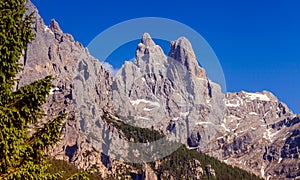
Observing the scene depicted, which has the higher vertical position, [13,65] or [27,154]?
Answer: [13,65]

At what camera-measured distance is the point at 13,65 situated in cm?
1652

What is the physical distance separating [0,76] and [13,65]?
64cm

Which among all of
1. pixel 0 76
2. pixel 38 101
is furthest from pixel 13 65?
pixel 38 101

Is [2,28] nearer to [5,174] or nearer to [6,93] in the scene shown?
[6,93]

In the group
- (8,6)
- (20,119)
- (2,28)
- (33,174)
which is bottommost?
(33,174)

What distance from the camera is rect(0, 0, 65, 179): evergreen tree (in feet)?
51.1

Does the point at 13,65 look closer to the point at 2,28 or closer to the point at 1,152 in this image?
the point at 2,28

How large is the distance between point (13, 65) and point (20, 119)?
6.72ft

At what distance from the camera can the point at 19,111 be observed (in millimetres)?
16391

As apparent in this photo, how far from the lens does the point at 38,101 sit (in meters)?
16.6

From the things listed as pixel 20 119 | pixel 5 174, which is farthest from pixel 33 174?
pixel 20 119

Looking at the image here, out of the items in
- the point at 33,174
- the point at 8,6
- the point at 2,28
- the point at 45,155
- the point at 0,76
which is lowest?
the point at 33,174

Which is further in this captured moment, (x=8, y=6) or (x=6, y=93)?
(x=8, y=6)

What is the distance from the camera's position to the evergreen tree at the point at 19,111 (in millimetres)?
15562
